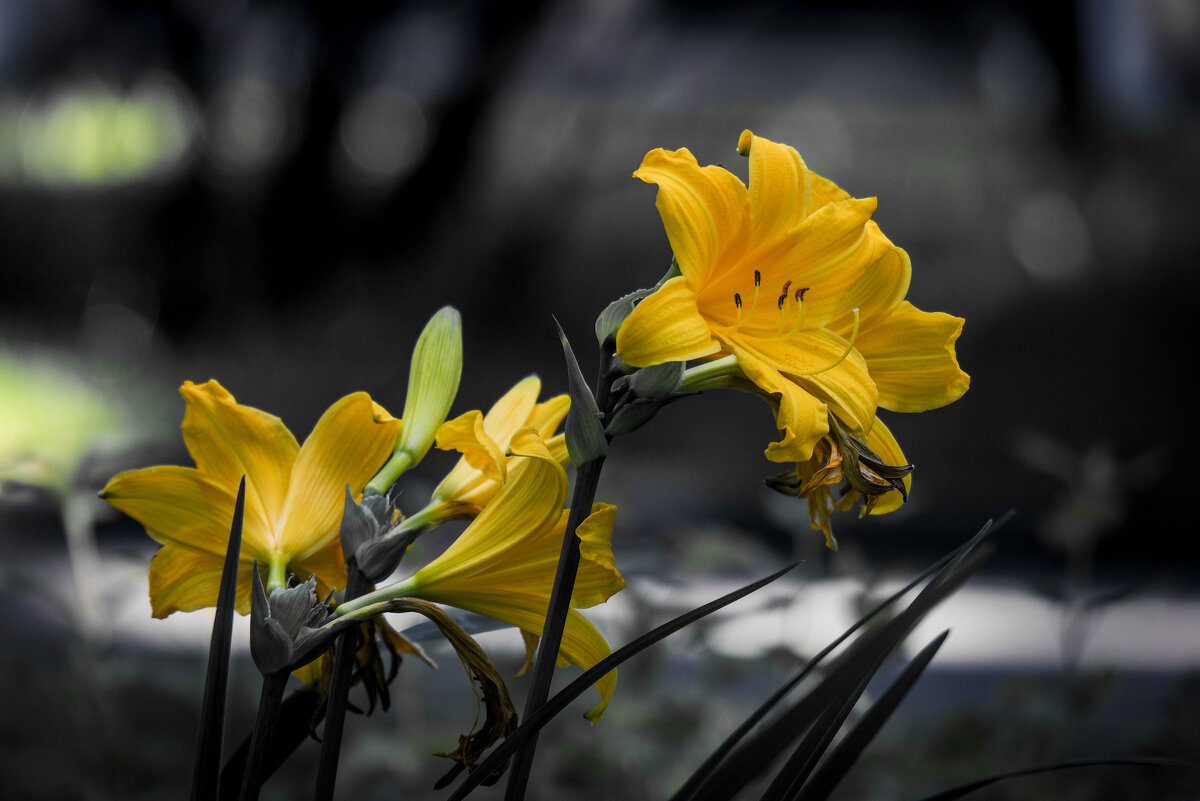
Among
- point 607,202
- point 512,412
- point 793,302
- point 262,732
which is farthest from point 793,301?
point 607,202

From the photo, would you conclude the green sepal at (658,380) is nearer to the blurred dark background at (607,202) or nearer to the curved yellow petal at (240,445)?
the curved yellow petal at (240,445)

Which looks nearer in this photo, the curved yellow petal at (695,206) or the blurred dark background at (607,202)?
the curved yellow petal at (695,206)

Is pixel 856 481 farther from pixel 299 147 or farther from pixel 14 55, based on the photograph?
pixel 14 55

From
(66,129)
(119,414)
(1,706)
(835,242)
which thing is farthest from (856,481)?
(66,129)

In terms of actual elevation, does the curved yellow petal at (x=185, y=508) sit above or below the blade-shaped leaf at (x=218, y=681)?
above

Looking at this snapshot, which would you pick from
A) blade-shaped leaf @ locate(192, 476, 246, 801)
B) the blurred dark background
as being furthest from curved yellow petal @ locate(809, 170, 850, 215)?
the blurred dark background

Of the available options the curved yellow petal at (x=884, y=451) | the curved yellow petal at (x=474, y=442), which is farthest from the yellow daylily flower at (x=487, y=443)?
the curved yellow petal at (x=884, y=451)

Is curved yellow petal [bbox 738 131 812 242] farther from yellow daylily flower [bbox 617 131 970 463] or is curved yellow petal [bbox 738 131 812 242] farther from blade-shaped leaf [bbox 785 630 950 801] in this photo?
blade-shaped leaf [bbox 785 630 950 801]
